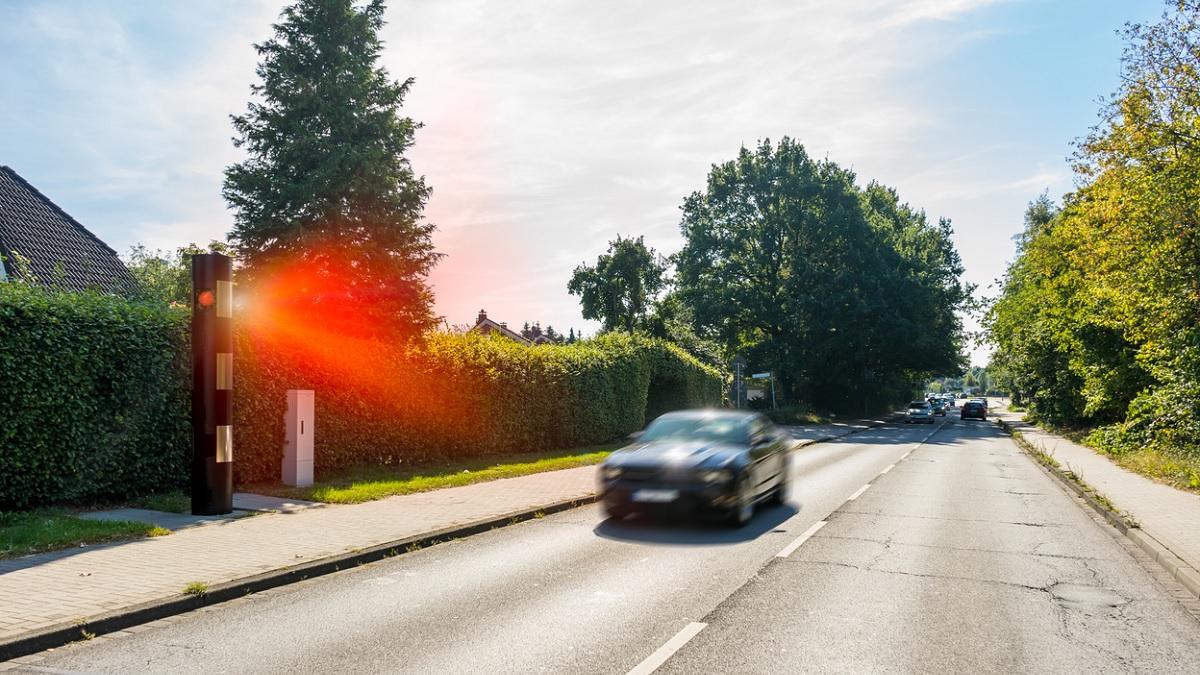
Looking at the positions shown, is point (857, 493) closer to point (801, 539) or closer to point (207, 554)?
point (801, 539)

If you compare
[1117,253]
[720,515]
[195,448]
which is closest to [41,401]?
[195,448]

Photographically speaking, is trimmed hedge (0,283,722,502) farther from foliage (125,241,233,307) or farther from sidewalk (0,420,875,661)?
foliage (125,241,233,307)

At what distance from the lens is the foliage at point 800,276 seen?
47.8 meters

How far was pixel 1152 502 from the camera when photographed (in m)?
13.0

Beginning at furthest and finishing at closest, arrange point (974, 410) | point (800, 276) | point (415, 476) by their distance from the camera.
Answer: point (974, 410)
point (800, 276)
point (415, 476)

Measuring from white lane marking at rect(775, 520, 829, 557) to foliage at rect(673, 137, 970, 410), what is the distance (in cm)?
3742

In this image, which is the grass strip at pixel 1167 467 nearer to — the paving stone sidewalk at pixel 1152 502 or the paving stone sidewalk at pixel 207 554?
the paving stone sidewalk at pixel 1152 502

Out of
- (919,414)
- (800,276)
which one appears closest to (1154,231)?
(800,276)

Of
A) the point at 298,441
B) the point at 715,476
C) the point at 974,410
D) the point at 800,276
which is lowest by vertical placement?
the point at 974,410

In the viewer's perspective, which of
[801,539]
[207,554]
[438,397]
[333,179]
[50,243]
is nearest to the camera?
[207,554]

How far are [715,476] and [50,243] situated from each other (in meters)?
25.2

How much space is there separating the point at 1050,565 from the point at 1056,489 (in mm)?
8952

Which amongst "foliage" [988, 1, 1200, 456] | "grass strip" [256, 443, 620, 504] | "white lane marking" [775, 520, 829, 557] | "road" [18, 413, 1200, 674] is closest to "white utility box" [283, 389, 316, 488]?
"grass strip" [256, 443, 620, 504]

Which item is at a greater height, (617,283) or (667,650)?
(617,283)
